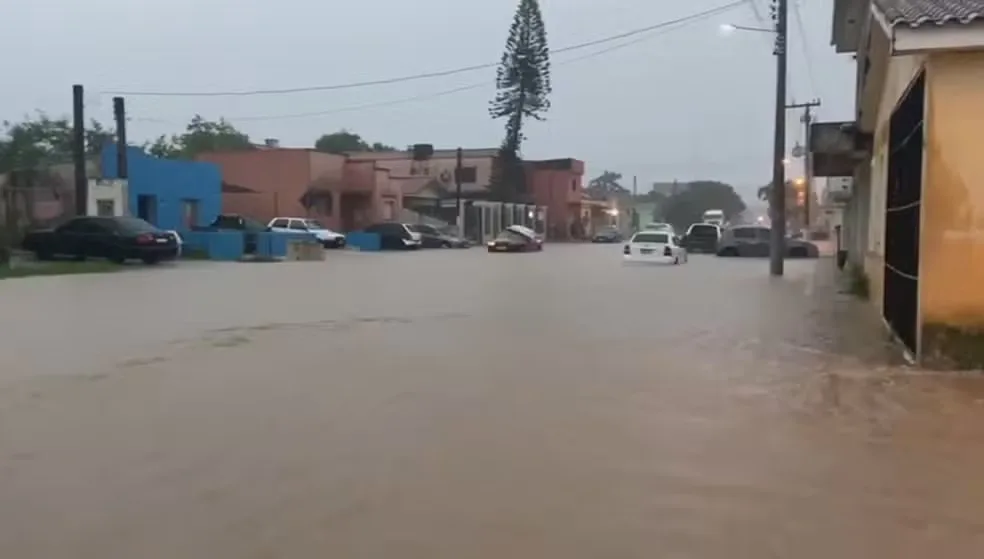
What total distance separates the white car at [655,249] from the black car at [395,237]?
1372 centimetres

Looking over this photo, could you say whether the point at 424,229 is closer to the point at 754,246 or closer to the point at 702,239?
the point at 702,239

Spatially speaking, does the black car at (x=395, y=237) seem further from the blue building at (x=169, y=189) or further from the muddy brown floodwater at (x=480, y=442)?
the muddy brown floodwater at (x=480, y=442)

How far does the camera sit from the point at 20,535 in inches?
204

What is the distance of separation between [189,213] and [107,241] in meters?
14.7

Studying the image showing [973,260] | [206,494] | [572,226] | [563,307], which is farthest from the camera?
[572,226]

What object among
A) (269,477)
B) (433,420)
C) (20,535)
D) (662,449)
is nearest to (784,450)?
(662,449)

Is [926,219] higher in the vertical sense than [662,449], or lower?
higher

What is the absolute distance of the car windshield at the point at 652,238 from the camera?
37.8 m

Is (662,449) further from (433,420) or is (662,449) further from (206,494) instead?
(206,494)

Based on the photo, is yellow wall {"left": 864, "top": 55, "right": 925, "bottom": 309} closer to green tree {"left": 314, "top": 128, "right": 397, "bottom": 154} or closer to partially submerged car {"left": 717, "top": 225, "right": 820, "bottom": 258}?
partially submerged car {"left": 717, "top": 225, "right": 820, "bottom": 258}

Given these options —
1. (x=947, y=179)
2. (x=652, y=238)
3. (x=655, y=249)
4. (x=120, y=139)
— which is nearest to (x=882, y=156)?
(x=947, y=179)

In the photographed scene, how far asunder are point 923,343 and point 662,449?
13.1 feet

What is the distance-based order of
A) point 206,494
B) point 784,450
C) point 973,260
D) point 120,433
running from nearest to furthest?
point 206,494
point 784,450
point 120,433
point 973,260

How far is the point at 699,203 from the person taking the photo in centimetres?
11200
